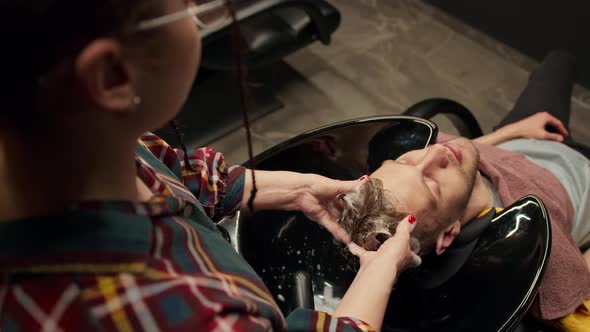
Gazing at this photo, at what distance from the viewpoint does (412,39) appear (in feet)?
7.70

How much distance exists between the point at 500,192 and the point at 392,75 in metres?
1.06

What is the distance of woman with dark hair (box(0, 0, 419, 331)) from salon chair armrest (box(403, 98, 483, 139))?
1.02 m

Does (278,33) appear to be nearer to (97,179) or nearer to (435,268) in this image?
(435,268)

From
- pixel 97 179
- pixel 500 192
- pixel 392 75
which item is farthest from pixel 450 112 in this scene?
pixel 97 179

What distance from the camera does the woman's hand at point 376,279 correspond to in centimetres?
76

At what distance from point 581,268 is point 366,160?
0.53m

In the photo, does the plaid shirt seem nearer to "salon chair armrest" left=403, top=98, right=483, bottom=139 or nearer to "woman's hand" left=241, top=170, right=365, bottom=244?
"woman's hand" left=241, top=170, right=365, bottom=244

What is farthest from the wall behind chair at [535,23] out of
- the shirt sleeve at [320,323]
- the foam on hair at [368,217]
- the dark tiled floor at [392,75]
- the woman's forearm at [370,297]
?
the shirt sleeve at [320,323]

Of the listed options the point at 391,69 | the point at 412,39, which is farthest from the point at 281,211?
the point at 412,39

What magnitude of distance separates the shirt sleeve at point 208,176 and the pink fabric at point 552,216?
651mm

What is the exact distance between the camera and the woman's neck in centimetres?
44

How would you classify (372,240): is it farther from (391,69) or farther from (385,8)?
(385,8)

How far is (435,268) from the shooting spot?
3.51 feet

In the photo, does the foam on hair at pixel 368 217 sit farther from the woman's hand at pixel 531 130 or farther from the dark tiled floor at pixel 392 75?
the dark tiled floor at pixel 392 75
